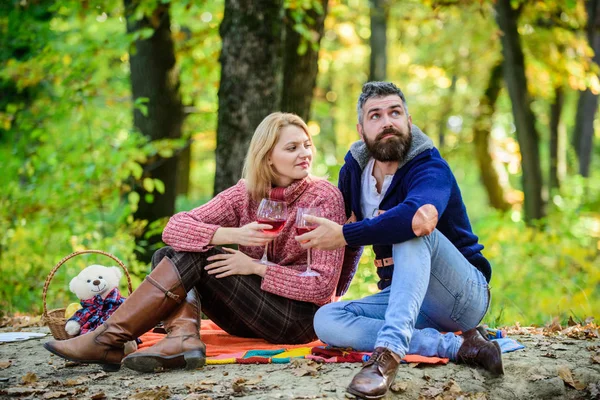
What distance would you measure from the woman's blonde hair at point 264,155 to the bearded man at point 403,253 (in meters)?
0.50

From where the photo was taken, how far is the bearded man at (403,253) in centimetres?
316

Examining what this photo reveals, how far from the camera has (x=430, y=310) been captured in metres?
3.57

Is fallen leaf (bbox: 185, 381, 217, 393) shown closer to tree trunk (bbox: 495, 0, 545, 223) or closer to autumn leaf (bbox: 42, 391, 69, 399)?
autumn leaf (bbox: 42, 391, 69, 399)

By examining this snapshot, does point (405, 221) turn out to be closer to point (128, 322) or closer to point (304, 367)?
point (304, 367)

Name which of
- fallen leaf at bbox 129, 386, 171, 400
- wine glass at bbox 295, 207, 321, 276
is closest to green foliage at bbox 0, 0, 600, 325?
wine glass at bbox 295, 207, 321, 276

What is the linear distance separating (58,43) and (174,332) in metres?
8.96

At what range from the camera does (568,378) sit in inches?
135

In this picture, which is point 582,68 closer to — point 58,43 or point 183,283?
point 183,283

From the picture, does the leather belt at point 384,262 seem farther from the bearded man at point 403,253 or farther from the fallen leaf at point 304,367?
the fallen leaf at point 304,367

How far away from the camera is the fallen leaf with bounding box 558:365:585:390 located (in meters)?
3.42

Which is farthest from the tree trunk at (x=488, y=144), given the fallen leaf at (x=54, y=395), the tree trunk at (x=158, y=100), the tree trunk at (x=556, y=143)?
the fallen leaf at (x=54, y=395)

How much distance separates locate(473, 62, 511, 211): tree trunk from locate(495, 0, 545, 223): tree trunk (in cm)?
384

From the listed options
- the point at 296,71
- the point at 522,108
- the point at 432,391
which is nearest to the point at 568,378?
the point at 432,391

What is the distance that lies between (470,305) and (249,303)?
4.29 feet
